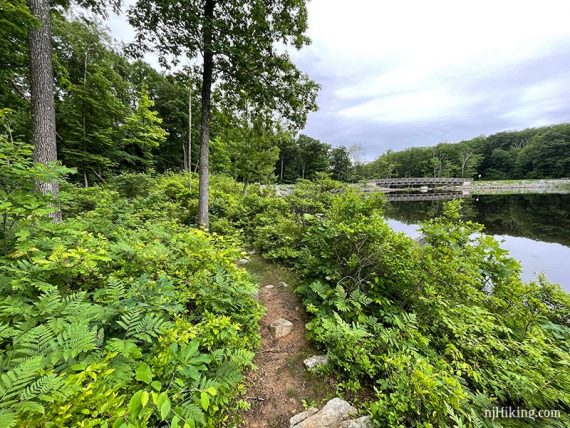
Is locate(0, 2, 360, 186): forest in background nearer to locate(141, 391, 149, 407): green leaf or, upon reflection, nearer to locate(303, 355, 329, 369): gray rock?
locate(141, 391, 149, 407): green leaf

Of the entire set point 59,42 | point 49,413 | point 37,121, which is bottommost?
point 49,413

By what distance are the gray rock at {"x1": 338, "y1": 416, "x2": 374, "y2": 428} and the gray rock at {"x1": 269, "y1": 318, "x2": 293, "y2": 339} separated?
1267 millimetres

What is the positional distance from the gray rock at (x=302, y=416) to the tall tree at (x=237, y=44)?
4.91m

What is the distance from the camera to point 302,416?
2.03 meters

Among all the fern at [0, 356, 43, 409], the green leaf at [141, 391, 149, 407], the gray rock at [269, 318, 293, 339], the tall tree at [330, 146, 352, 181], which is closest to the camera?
the fern at [0, 356, 43, 409]

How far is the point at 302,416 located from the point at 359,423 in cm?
51

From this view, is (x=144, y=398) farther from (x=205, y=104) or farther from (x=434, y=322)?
(x=205, y=104)

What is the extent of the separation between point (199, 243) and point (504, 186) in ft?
166

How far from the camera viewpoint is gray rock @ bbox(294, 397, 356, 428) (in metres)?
1.94

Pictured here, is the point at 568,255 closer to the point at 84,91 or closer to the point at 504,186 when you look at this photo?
the point at 84,91

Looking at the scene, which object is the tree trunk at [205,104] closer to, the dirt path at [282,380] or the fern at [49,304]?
the dirt path at [282,380]

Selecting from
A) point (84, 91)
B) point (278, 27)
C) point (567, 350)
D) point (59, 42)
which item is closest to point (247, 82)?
point (278, 27)

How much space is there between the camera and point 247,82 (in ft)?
17.7

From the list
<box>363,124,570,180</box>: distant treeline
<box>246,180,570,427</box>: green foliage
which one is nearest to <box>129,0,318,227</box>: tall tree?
<box>246,180,570,427</box>: green foliage
